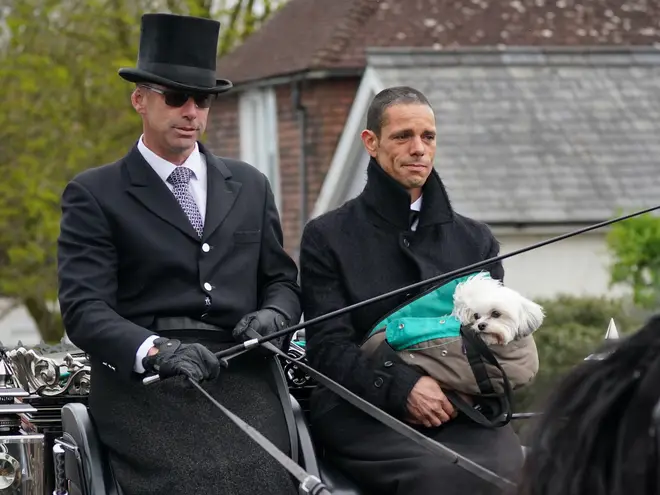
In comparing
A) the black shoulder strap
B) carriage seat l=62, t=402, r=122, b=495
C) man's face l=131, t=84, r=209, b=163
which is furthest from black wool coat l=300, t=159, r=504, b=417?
carriage seat l=62, t=402, r=122, b=495

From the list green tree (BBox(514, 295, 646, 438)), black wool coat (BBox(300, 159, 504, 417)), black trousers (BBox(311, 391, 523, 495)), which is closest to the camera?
black trousers (BBox(311, 391, 523, 495))

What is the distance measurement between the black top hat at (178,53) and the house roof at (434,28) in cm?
1442

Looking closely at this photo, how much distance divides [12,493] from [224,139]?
17660mm

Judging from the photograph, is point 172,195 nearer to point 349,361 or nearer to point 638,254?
point 349,361

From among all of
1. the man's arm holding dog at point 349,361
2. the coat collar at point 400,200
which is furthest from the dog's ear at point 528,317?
the coat collar at point 400,200

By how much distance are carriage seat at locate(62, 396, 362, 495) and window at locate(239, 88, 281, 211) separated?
15.9 metres

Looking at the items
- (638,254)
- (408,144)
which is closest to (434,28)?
(638,254)

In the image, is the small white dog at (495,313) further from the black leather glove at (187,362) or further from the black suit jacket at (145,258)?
the black leather glove at (187,362)

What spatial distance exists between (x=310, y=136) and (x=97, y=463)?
50.9 feet

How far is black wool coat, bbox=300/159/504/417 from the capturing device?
479 cm

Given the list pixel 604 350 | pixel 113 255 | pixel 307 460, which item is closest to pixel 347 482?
pixel 307 460

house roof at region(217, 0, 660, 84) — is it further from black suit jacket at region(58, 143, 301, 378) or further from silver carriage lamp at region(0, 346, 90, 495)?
black suit jacket at region(58, 143, 301, 378)

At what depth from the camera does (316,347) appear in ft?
15.7

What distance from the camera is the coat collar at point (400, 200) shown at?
190 inches
